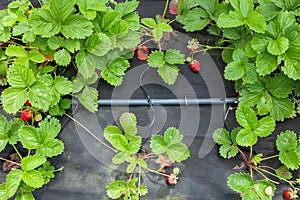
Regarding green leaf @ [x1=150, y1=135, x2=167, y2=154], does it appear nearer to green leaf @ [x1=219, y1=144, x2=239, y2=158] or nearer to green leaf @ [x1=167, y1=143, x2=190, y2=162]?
Result: green leaf @ [x1=167, y1=143, x2=190, y2=162]

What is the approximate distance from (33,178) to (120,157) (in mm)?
393

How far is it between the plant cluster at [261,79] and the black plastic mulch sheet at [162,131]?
0.25 feet

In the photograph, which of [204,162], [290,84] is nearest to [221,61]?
[290,84]

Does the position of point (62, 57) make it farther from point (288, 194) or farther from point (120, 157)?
point (288, 194)

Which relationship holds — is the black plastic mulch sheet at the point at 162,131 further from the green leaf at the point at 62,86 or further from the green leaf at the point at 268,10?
the green leaf at the point at 268,10

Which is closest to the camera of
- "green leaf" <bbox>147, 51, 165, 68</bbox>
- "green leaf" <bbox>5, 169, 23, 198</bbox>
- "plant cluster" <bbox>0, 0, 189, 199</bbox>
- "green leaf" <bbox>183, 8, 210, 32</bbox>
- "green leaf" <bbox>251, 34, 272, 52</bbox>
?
"green leaf" <bbox>5, 169, 23, 198</bbox>

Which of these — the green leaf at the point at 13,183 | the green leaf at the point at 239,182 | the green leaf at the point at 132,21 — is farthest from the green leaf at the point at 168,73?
the green leaf at the point at 13,183

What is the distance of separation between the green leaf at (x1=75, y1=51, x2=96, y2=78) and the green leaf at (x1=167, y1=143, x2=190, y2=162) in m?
0.54

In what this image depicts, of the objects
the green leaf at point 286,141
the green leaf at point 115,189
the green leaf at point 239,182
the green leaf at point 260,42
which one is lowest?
the green leaf at point 115,189

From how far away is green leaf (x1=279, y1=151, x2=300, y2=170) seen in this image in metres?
1.60

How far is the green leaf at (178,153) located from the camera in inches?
65.1

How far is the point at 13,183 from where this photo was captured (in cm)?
149

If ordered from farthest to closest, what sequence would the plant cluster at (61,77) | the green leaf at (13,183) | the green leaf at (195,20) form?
the green leaf at (195,20) < the plant cluster at (61,77) < the green leaf at (13,183)

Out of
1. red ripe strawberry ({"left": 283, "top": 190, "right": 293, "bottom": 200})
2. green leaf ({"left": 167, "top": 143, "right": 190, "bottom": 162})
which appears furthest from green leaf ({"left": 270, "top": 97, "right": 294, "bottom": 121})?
green leaf ({"left": 167, "top": 143, "right": 190, "bottom": 162})
